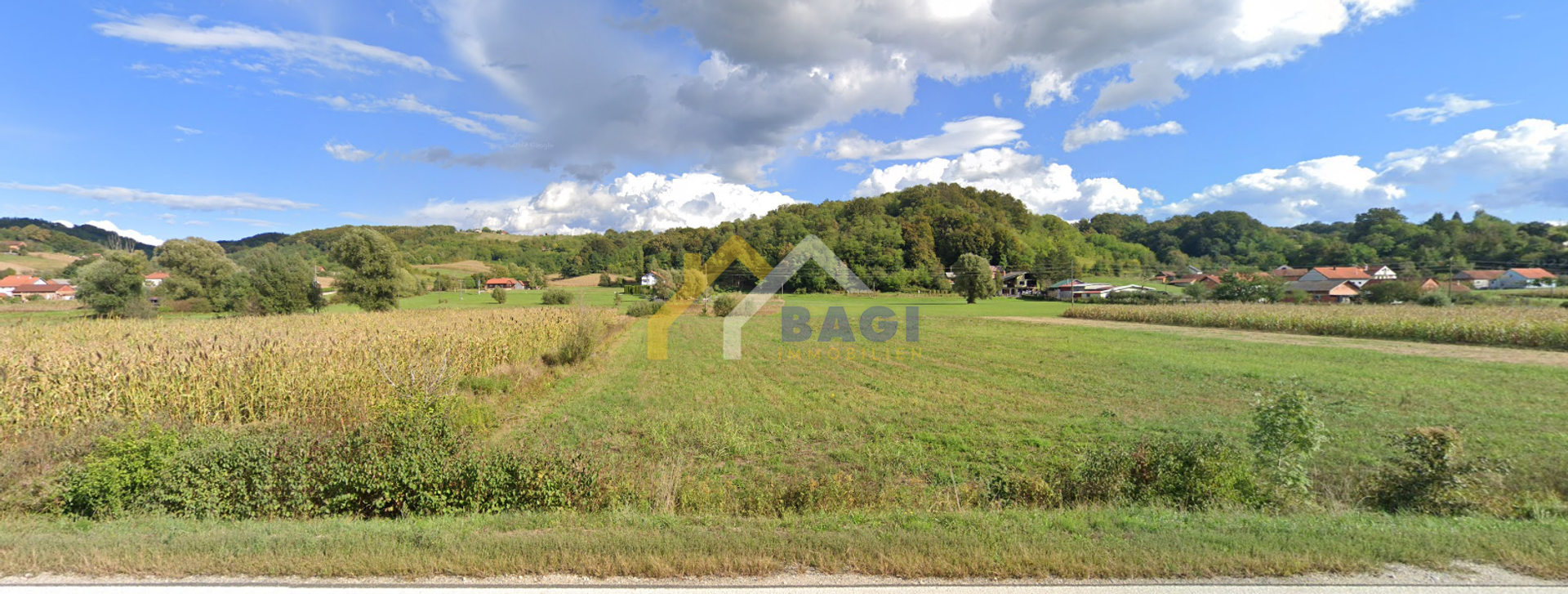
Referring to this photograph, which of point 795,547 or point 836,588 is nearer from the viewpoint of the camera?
point 836,588

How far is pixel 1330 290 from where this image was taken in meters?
63.0

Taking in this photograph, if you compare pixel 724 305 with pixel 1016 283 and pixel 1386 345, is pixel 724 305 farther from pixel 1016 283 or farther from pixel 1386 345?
pixel 1016 283

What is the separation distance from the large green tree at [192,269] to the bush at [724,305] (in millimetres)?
44322

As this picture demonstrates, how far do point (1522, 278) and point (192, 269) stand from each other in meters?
153

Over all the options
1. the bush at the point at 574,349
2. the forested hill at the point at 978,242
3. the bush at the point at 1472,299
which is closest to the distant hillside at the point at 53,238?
the forested hill at the point at 978,242

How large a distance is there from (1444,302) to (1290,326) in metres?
27.1

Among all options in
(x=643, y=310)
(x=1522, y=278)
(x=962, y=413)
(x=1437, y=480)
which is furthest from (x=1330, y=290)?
(x=1437, y=480)

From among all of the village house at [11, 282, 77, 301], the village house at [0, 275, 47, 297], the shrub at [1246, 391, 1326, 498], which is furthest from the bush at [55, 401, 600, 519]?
the village house at [0, 275, 47, 297]

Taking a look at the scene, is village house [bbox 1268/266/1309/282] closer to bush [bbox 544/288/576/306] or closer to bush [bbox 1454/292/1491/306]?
bush [bbox 1454/292/1491/306]

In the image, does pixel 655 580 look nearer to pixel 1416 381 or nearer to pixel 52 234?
pixel 1416 381

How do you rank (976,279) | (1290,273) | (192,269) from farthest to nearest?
(1290,273) → (976,279) → (192,269)

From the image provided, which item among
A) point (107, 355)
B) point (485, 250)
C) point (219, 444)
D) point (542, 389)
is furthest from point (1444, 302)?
point (485, 250)

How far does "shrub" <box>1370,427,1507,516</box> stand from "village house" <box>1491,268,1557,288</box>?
10190 cm

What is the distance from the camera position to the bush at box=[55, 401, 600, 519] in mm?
5707
